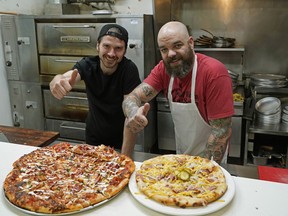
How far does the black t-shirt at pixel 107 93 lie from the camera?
2.04 m

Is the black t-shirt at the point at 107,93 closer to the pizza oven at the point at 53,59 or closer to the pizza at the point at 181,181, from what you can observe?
the pizza oven at the point at 53,59

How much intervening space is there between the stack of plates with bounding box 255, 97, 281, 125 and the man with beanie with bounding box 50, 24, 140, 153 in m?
1.49

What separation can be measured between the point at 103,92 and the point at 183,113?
66cm

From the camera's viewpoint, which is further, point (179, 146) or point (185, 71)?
point (179, 146)

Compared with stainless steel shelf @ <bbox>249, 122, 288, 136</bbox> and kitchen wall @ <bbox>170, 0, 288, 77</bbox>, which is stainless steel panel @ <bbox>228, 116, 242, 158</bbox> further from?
kitchen wall @ <bbox>170, 0, 288, 77</bbox>

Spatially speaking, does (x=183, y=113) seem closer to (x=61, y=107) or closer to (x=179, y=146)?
(x=179, y=146)

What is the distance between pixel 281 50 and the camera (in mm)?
A: 3340

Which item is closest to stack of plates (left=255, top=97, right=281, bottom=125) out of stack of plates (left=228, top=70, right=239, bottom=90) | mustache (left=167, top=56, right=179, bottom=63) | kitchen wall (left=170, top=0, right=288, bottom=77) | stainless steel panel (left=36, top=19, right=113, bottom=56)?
stack of plates (left=228, top=70, right=239, bottom=90)

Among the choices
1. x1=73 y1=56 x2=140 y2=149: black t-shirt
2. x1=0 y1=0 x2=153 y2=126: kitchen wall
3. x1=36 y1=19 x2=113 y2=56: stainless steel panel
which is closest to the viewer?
x1=73 y1=56 x2=140 y2=149: black t-shirt

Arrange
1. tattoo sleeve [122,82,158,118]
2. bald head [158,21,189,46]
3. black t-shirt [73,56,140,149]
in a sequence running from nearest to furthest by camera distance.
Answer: bald head [158,21,189,46], tattoo sleeve [122,82,158,118], black t-shirt [73,56,140,149]

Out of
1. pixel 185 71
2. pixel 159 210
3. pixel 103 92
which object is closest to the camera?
pixel 159 210

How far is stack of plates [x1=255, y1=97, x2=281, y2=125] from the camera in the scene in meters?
2.78

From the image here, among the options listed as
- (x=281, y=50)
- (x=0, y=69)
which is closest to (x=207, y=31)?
(x=281, y=50)

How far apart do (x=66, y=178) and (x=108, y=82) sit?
1.09 meters
